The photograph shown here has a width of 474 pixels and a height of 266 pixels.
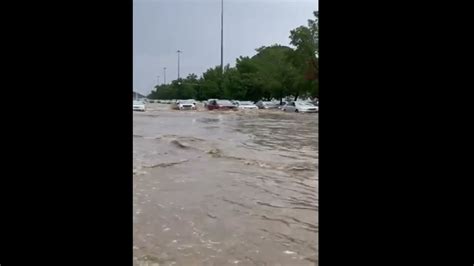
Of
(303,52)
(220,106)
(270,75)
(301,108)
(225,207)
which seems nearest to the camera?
(225,207)

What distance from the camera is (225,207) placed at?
581 cm

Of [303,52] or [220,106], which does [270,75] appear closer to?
[220,106]

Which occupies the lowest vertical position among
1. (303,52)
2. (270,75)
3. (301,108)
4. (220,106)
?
(301,108)

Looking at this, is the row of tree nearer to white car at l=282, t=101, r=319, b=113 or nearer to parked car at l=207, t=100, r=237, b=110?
white car at l=282, t=101, r=319, b=113

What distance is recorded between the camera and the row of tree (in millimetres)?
37366

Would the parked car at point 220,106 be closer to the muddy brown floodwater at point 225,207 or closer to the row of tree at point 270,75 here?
the row of tree at point 270,75

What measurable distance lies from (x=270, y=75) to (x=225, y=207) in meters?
42.6

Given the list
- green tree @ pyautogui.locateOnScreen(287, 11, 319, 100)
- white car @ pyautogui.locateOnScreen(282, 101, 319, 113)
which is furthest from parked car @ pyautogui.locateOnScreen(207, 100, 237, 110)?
green tree @ pyautogui.locateOnScreen(287, 11, 319, 100)

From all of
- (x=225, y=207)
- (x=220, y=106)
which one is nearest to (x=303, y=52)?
(x=220, y=106)

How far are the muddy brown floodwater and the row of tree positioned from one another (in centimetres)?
2455

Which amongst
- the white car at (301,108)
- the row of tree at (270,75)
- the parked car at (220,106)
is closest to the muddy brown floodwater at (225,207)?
the white car at (301,108)
